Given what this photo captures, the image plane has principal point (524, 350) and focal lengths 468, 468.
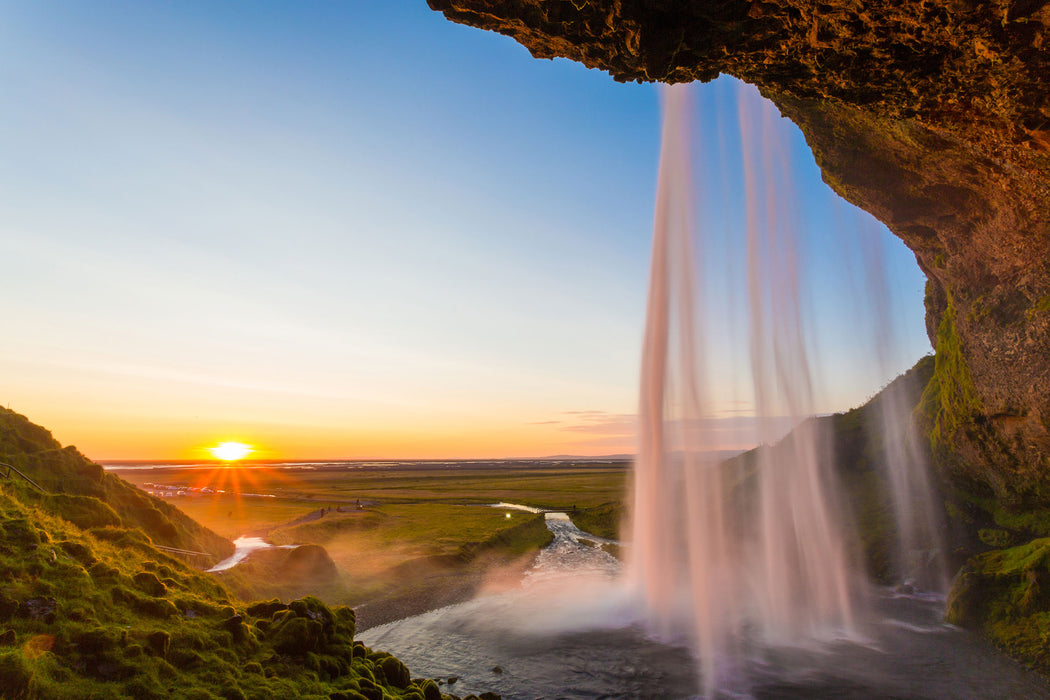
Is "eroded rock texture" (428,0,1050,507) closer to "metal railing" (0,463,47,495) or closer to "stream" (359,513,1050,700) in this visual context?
"stream" (359,513,1050,700)

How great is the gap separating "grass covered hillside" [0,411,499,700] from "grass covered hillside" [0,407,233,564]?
98 millimetres

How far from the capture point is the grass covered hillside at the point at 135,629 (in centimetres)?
948

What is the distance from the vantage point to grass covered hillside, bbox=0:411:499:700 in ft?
31.1

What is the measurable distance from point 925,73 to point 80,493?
3392cm

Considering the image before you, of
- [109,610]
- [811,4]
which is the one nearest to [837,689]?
[811,4]

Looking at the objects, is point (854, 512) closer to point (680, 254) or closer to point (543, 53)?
point (680, 254)

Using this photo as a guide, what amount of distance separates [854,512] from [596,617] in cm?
2642

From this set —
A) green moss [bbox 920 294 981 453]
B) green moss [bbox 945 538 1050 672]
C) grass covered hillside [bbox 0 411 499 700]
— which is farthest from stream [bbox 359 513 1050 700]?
green moss [bbox 920 294 981 453]

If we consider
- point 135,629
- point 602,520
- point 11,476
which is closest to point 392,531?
point 602,520

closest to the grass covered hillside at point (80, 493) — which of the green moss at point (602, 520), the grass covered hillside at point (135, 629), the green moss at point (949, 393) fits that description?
the grass covered hillside at point (135, 629)

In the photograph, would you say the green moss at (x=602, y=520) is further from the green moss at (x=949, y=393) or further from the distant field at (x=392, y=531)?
the green moss at (x=949, y=393)

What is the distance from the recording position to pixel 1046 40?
30.3ft

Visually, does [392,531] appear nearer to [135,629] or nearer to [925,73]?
[135,629]

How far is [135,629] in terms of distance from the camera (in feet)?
36.1
